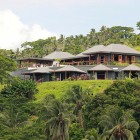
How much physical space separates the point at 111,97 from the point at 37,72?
29.4m

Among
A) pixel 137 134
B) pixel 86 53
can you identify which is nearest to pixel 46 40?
pixel 86 53

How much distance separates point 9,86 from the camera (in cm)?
8138

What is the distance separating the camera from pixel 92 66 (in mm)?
91562

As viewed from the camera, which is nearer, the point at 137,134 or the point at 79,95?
the point at 137,134

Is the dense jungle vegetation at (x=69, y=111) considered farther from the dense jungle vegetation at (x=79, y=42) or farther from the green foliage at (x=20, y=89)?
the dense jungle vegetation at (x=79, y=42)

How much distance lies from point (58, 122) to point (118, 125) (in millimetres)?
7954

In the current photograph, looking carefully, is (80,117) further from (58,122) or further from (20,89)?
(20,89)

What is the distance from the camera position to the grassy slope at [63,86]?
79.7 m

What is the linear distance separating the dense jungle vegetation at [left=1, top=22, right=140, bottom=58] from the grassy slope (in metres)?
42.4

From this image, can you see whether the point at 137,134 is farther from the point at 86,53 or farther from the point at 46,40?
the point at 46,40

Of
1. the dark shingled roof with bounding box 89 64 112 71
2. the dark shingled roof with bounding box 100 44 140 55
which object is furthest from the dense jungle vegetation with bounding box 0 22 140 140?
the dark shingled roof with bounding box 100 44 140 55

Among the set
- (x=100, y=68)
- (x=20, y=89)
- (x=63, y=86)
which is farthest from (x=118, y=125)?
(x=100, y=68)

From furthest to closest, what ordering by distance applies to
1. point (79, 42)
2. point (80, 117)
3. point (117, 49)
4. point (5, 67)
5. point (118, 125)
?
point (79, 42) < point (117, 49) < point (5, 67) < point (80, 117) < point (118, 125)

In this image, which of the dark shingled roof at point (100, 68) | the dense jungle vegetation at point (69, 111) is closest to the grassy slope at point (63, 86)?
the dense jungle vegetation at point (69, 111)
